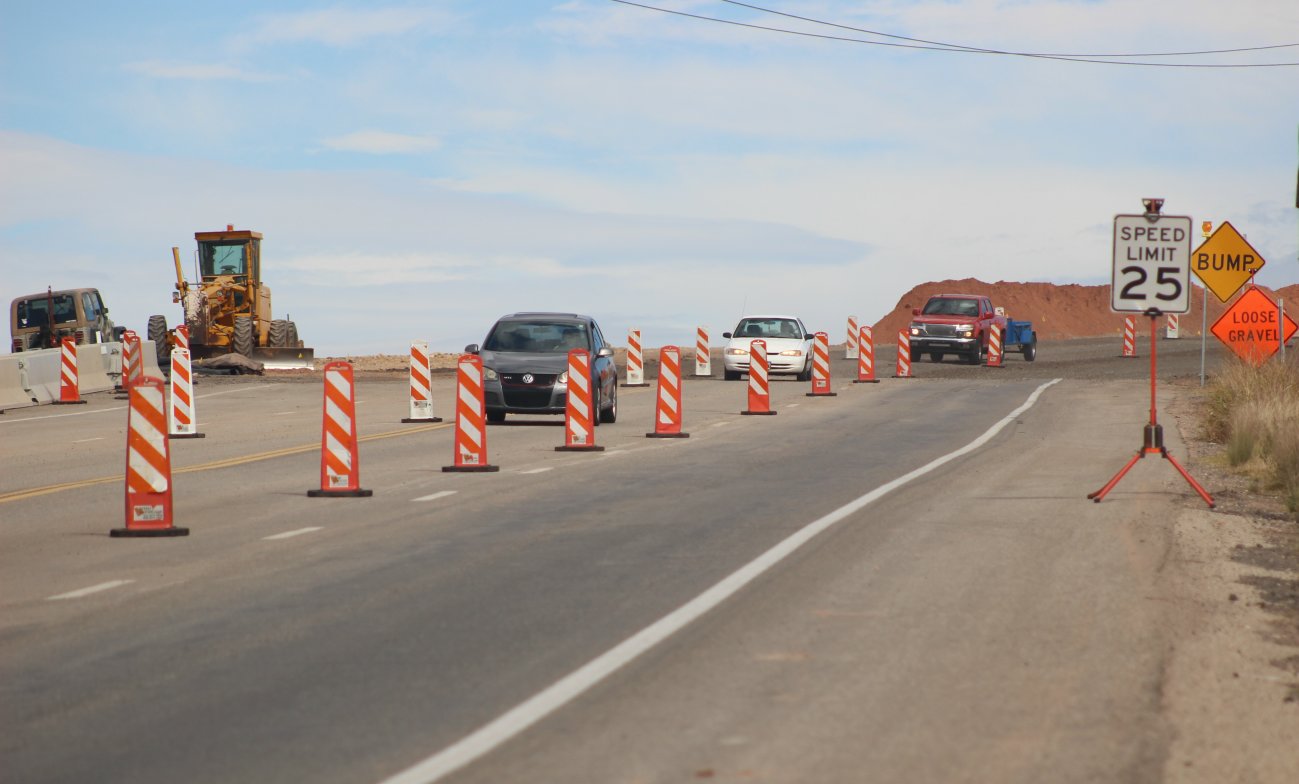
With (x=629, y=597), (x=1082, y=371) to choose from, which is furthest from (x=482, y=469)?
(x=1082, y=371)

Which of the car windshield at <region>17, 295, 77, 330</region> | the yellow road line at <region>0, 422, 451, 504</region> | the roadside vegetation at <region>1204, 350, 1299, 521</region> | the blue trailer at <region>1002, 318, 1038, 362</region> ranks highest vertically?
the car windshield at <region>17, 295, 77, 330</region>

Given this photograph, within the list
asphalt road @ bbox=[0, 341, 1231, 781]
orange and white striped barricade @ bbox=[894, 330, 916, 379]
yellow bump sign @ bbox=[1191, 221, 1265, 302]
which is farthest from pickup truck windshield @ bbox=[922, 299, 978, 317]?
asphalt road @ bbox=[0, 341, 1231, 781]

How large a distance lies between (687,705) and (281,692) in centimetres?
182

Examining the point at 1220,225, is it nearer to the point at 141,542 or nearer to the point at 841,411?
the point at 841,411

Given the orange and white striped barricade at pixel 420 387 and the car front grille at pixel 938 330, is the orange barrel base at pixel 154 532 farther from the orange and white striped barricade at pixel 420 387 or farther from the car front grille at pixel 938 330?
the car front grille at pixel 938 330

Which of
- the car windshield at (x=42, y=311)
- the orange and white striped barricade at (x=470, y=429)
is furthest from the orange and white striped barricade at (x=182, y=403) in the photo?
the car windshield at (x=42, y=311)

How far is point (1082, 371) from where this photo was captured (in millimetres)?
44625

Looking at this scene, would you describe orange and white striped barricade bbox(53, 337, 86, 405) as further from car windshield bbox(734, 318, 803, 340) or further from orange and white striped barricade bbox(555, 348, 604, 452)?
orange and white striped barricade bbox(555, 348, 604, 452)

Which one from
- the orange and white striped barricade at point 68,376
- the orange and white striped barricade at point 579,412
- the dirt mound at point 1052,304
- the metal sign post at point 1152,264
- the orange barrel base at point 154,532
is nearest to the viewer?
the orange barrel base at point 154,532

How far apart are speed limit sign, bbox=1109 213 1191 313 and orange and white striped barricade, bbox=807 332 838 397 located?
18.5 metres

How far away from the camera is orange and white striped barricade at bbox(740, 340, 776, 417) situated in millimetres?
27453

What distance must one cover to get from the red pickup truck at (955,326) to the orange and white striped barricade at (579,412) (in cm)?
2910

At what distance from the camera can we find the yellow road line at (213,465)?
52.3 feet

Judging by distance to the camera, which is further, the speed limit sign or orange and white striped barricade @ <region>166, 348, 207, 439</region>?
orange and white striped barricade @ <region>166, 348, 207, 439</region>
